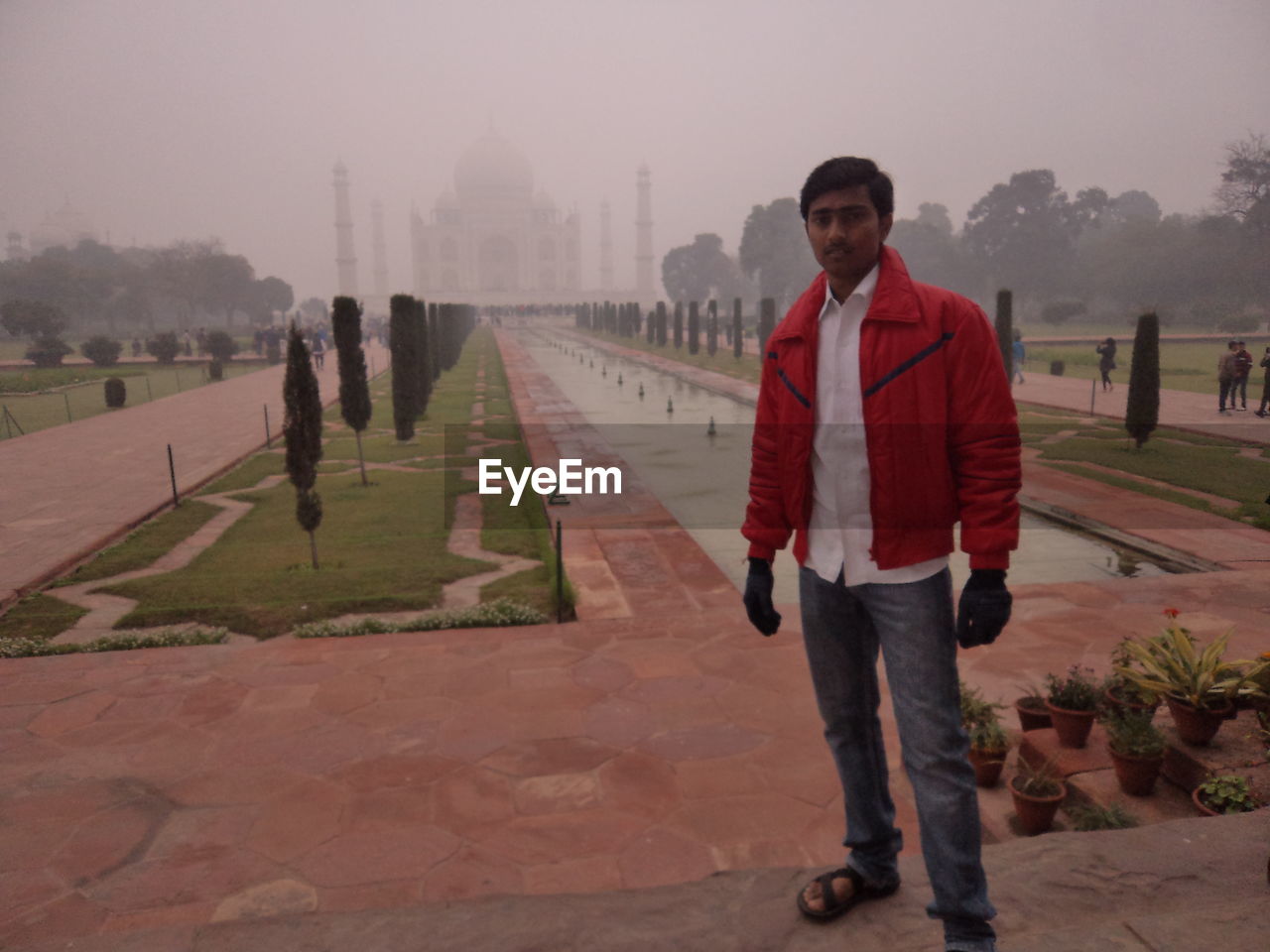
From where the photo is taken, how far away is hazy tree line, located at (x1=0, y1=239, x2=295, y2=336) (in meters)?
42.4

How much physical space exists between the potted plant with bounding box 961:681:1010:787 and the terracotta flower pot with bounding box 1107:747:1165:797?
0.30 meters

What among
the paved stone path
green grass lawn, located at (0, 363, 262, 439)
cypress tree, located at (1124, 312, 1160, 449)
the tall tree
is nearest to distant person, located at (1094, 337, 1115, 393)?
cypress tree, located at (1124, 312, 1160, 449)

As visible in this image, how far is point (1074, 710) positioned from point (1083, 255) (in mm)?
52952

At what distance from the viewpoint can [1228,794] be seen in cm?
233

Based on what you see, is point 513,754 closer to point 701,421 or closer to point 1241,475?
point 1241,475

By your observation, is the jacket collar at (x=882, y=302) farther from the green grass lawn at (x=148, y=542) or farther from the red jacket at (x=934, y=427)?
the green grass lawn at (x=148, y=542)

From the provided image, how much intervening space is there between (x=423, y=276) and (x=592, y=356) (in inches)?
2453

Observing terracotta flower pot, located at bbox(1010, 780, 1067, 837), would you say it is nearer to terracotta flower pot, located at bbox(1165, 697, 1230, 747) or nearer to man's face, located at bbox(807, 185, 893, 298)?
terracotta flower pot, located at bbox(1165, 697, 1230, 747)

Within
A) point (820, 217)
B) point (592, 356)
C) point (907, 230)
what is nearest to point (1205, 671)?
point (820, 217)

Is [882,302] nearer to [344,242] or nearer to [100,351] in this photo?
[100,351]

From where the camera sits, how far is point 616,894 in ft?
6.66

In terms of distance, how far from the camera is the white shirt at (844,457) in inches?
68.0

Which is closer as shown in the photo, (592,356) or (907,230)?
(592,356)

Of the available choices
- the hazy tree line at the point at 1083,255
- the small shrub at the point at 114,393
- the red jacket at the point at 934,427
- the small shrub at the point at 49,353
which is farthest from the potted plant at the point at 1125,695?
the hazy tree line at the point at 1083,255
